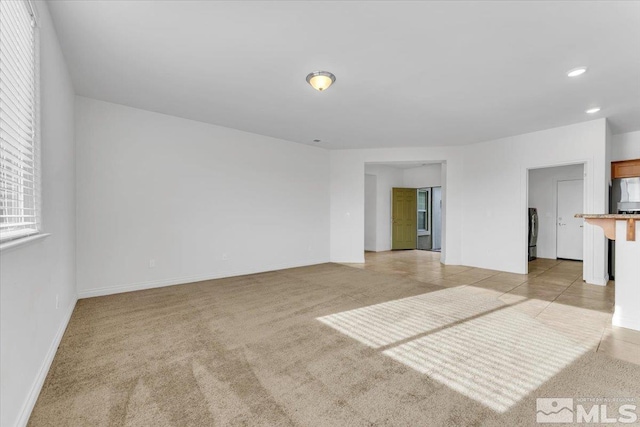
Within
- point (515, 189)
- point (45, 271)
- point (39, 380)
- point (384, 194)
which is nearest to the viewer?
point (39, 380)

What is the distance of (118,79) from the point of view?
3.33 meters

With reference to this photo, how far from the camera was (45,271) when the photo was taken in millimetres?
2166

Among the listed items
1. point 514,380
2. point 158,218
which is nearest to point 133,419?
point 514,380

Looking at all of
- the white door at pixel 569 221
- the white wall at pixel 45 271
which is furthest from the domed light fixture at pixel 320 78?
the white door at pixel 569 221

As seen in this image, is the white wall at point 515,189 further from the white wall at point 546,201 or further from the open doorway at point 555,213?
the white wall at point 546,201

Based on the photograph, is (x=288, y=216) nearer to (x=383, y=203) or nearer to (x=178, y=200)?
(x=178, y=200)

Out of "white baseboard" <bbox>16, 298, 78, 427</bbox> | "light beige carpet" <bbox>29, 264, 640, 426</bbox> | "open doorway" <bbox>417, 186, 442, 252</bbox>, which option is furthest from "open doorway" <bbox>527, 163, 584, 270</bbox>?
"white baseboard" <bbox>16, 298, 78, 427</bbox>

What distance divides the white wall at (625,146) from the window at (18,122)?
8427 millimetres

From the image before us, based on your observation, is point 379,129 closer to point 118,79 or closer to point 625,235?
point 625,235

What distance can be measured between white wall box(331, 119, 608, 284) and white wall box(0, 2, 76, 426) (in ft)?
16.1

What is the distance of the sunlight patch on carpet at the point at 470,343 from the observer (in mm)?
1993

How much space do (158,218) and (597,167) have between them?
7.12 meters

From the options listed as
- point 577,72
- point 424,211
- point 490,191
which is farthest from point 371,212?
point 577,72

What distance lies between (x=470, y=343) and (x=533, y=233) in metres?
6.12
